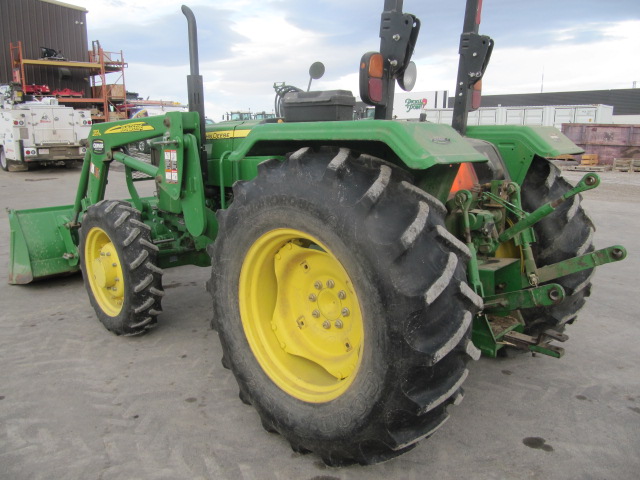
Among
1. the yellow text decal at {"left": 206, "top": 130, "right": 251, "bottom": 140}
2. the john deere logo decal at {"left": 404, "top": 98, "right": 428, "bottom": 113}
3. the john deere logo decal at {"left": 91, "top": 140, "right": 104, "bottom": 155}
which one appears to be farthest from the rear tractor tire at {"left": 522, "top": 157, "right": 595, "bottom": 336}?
the john deere logo decal at {"left": 404, "top": 98, "right": 428, "bottom": 113}

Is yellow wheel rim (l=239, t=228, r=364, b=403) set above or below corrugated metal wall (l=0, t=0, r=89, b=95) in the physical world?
below

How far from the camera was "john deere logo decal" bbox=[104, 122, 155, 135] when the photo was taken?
3962 millimetres

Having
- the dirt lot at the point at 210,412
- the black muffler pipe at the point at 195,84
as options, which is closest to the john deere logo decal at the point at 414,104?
the dirt lot at the point at 210,412

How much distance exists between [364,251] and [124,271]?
231 cm

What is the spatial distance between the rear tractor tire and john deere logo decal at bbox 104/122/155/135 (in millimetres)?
2772

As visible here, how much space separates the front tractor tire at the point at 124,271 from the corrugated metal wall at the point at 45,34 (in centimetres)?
2212

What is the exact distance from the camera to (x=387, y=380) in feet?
6.39

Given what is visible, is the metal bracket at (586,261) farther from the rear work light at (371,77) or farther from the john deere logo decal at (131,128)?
the john deere logo decal at (131,128)

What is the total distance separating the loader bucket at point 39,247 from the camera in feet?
15.8

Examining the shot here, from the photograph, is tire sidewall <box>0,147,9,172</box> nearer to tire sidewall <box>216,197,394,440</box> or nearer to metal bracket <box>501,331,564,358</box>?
tire sidewall <box>216,197,394,440</box>

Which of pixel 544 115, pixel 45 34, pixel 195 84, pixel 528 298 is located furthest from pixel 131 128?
pixel 45 34

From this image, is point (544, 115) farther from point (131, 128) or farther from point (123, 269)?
point (123, 269)

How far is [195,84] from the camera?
3625 millimetres

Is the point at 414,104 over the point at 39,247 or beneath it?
over
